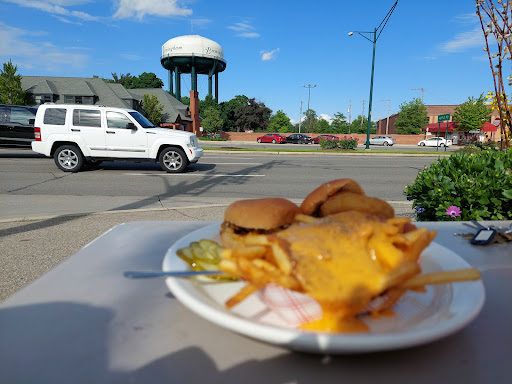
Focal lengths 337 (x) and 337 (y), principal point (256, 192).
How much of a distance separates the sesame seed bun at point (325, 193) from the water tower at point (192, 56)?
53.3 metres

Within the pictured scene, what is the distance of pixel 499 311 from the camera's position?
34.9 inches

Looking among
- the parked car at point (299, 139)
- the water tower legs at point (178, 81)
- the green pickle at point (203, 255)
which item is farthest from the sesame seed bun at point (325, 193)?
the water tower legs at point (178, 81)

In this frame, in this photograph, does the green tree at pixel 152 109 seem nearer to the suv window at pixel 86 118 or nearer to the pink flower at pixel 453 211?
the suv window at pixel 86 118

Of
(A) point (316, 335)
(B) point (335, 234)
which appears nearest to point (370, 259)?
(B) point (335, 234)

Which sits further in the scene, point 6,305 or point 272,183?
point 272,183

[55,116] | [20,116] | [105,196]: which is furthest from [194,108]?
[105,196]

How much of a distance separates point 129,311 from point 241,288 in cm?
31

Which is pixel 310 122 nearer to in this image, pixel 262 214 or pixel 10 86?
pixel 10 86

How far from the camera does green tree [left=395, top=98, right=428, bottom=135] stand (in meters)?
64.4

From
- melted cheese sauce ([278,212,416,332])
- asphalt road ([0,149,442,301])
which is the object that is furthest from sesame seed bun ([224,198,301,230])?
asphalt road ([0,149,442,301])

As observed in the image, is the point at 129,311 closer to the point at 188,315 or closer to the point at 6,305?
the point at 188,315

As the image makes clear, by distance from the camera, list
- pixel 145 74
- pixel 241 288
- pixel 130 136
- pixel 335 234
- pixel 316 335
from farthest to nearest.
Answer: pixel 145 74 → pixel 130 136 → pixel 241 288 → pixel 335 234 → pixel 316 335

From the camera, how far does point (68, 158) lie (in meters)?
10.1

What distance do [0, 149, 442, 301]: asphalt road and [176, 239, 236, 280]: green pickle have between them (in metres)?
1.82
